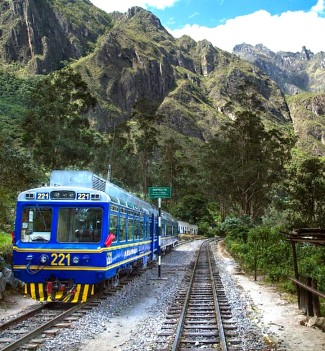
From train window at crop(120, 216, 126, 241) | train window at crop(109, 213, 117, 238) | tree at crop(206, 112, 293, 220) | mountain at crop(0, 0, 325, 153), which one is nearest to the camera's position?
train window at crop(109, 213, 117, 238)

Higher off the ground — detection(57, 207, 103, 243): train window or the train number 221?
detection(57, 207, 103, 243): train window

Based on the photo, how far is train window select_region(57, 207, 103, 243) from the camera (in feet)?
34.9

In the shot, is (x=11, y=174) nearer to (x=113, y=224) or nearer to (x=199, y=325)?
(x=113, y=224)

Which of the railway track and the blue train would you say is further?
the blue train

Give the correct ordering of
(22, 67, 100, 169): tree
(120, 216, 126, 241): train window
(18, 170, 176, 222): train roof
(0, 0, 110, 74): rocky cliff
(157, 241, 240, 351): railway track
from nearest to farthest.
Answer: (157, 241, 240, 351): railway track → (18, 170, 176, 222): train roof → (120, 216, 126, 241): train window → (22, 67, 100, 169): tree → (0, 0, 110, 74): rocky cliff

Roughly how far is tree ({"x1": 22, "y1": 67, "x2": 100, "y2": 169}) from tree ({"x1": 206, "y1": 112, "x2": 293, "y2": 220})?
1407 cm

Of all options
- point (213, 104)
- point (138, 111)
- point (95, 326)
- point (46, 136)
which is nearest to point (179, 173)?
point (138, 111)

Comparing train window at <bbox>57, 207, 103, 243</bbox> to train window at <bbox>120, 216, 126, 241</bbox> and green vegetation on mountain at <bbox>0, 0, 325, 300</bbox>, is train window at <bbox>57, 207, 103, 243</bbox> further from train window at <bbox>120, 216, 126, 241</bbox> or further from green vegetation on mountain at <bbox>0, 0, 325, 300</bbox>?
green vegetation on mountain at <bbox>0, 0, 325, 300</bbox>

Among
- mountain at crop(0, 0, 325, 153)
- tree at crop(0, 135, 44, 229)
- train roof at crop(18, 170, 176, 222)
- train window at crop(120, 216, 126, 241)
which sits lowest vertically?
train window at crop(120, 216, 126, 241)

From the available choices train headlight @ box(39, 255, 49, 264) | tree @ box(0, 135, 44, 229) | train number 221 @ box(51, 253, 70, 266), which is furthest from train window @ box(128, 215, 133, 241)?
tree @ box(0, 135, 44, 229)

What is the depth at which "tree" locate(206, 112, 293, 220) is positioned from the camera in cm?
4431

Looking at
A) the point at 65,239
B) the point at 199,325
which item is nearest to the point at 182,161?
the point at 65,239

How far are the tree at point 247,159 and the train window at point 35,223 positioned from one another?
111 feet

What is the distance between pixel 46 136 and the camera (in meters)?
34.2
